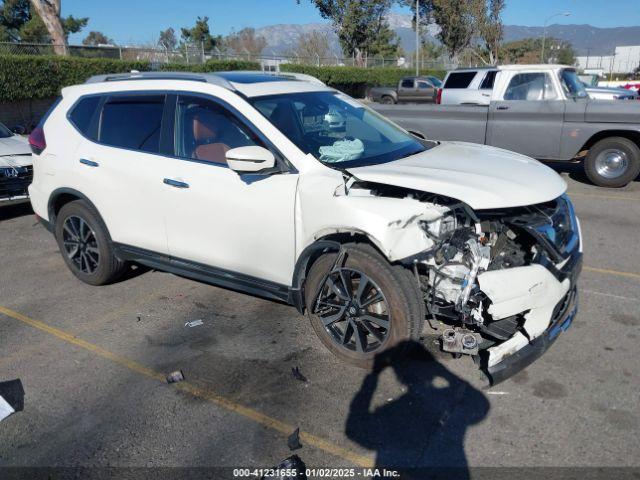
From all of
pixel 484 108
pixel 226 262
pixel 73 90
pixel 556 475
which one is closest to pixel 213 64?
pixel 484 108

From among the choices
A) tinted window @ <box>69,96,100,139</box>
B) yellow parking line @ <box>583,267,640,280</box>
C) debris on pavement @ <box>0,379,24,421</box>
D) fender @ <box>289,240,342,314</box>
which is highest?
tinted window @ <box>69,96,100,139</box>

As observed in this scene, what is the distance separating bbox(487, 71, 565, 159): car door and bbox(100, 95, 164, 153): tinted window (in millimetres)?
6342

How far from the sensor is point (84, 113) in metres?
5.08

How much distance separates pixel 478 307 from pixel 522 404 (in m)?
0.62

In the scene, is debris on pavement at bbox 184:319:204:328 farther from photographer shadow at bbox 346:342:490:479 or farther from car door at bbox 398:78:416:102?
car door at bbox 398:78:416:102

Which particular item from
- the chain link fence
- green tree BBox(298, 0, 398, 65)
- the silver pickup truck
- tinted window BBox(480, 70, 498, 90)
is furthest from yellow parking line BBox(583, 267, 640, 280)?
green tree BBox(298, 0, 398, 65)

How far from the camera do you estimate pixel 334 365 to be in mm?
3834

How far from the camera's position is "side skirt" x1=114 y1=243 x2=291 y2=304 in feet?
13.3

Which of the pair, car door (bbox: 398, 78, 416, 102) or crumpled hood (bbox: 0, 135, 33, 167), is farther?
car door (bbox: 398, 78, 416, 102)

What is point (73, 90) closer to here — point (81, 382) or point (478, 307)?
point (81, 382)

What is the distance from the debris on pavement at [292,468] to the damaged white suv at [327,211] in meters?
0.94

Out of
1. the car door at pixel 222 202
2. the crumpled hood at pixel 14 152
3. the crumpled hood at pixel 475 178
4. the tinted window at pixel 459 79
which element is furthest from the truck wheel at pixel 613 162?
the crumpled hood at pixel 14 152

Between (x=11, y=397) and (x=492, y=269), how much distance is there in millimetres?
3178

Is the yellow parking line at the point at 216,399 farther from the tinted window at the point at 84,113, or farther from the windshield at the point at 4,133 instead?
the windshield at the point at 4,133
